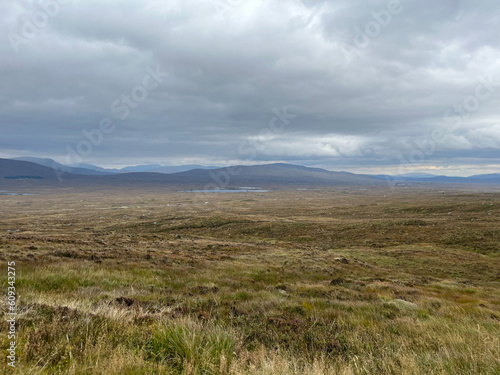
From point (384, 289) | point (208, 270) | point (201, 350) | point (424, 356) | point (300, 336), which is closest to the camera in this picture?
point (201, 350)

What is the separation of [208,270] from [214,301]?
27.2ft

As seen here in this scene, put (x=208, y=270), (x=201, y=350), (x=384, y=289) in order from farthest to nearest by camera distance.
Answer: (x=208, y=270) → (x=384, y=289) → (x=201, y=350)

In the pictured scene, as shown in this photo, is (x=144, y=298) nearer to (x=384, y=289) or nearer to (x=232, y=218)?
(x=384, y=289)

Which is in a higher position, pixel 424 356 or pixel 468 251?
pixel 424 356

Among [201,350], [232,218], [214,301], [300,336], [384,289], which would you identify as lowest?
[232,218]

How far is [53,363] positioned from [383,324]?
24.9 ft

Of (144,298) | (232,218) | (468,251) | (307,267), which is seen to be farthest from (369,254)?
(232,218)

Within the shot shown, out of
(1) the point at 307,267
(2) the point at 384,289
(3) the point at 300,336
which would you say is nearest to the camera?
(3) the point at 300,336

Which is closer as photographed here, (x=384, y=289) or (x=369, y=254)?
(x=384, y=289)

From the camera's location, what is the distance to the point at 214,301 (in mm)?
8922

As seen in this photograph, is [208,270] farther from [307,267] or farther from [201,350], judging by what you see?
[201,350]

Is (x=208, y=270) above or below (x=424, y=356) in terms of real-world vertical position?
below

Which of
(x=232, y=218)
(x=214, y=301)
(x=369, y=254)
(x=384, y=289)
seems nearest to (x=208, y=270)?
(x=214, y=301)

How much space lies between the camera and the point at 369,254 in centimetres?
3278
